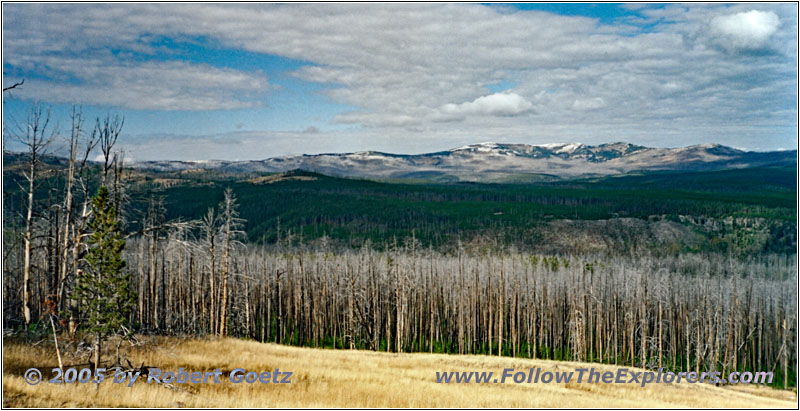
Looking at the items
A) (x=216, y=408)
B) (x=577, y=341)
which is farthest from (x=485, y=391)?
(x=577, y=341)

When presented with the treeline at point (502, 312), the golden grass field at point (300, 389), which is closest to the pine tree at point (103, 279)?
the golden grass field at point (300, 389)

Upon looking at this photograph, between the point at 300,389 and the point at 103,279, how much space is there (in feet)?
30.2

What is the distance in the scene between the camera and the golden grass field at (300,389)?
752 inches

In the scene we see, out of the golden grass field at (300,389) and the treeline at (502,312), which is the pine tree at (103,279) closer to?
the golden grass field at (300,389)

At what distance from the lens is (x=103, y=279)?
2102 centimetres

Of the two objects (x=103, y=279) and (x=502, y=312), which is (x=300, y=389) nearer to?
(x=103, y=279)

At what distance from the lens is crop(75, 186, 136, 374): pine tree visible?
20609mm

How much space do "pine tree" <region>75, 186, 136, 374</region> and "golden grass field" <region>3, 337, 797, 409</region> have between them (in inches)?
84.6

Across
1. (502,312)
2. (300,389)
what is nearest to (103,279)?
(300,389)

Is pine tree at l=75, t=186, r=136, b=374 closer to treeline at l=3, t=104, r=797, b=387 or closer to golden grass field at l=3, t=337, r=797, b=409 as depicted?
golden grass field at l=3, t=337, r=797, b=409

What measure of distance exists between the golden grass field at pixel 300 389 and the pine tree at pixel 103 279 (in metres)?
2.15

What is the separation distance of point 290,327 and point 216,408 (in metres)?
65.2

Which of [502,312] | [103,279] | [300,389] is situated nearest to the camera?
[103,279]

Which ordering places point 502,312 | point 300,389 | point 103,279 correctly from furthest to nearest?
point 502,312
point 300,389
point 103,279
